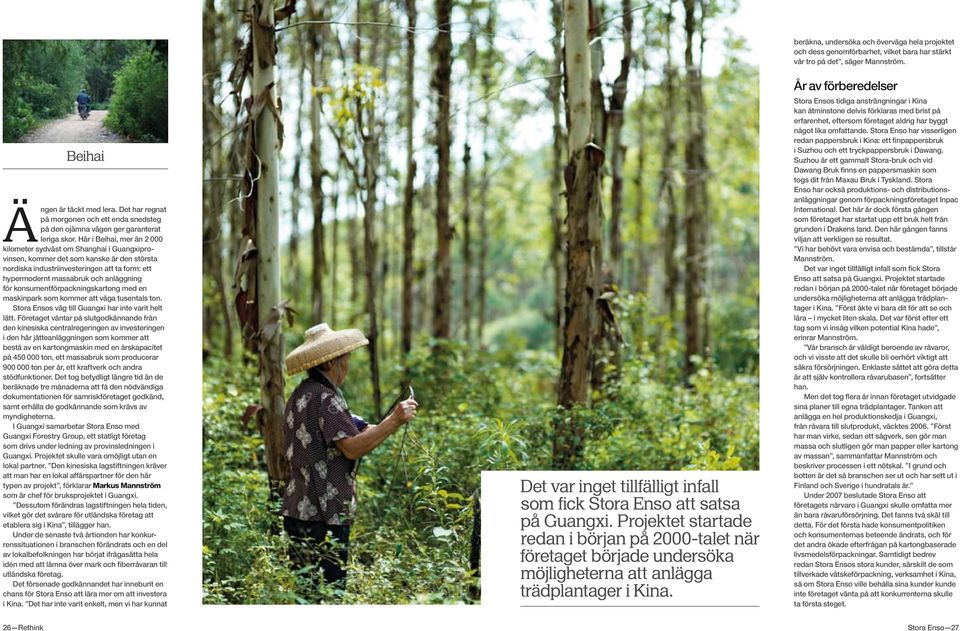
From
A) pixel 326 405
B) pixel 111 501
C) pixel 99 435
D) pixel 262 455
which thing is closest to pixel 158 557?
pixel 111 501

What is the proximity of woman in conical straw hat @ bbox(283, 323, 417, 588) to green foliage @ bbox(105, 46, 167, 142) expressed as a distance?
139 cm

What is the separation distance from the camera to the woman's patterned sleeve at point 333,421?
15.5 feet

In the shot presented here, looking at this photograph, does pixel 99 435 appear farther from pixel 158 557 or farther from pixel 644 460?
pixel 644 460

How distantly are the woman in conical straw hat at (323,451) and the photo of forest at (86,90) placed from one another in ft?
4.66

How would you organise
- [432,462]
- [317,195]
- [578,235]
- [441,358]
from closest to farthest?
[432,462] → [578,235] → [441,358] → [317,195]

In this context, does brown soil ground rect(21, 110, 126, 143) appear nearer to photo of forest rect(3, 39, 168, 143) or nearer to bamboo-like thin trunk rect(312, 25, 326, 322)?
photo of forest rect(3, 39, 168, 143)

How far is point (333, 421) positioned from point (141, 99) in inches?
77.2

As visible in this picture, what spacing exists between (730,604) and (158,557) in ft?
9.49

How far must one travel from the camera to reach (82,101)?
504 cm

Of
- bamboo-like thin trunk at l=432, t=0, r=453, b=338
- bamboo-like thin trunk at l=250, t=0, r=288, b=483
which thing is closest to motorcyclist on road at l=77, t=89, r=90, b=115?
bamboo-like thin trunk at l=250, t=0, r=288, b=483

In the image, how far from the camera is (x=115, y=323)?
15.8ft

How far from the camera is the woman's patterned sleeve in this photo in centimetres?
473

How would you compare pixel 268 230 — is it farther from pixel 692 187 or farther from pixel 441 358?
pixel 692 187

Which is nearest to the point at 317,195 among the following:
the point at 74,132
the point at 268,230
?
the point at 268,230
